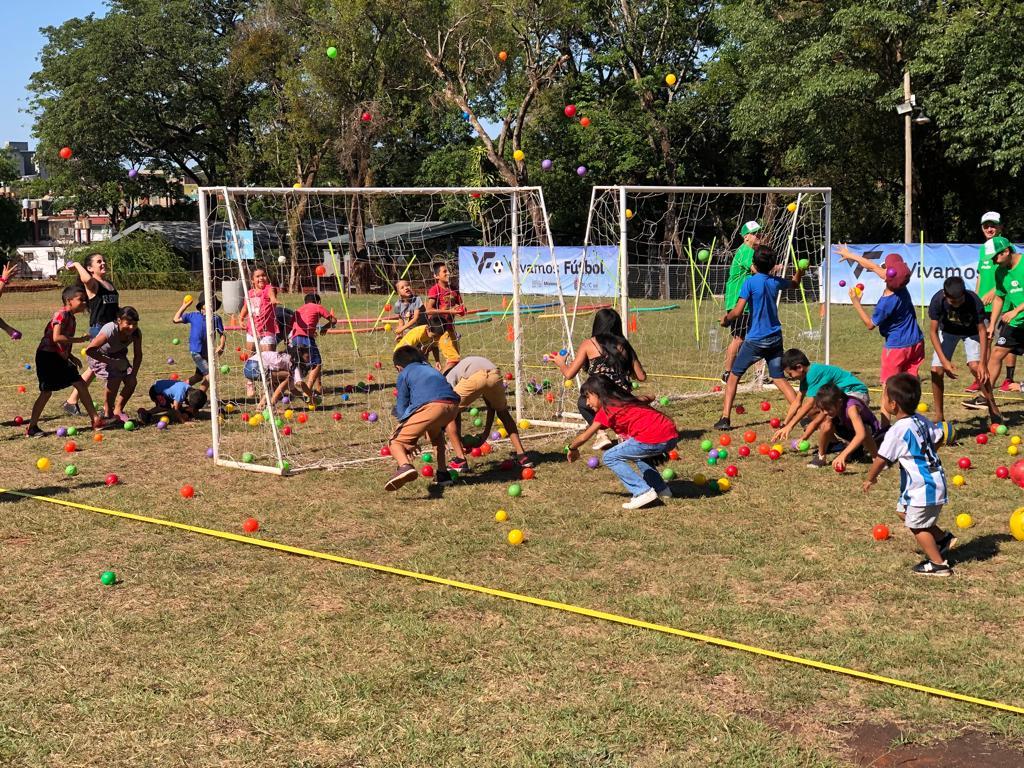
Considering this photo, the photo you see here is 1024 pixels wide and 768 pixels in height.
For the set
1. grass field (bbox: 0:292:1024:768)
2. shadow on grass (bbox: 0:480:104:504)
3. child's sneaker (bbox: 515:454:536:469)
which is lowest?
grass field (bbox: 0:292:1024:768)

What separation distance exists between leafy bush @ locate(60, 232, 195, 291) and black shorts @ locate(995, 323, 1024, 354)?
35318 millimetres

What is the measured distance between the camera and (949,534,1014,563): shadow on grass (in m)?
6.63

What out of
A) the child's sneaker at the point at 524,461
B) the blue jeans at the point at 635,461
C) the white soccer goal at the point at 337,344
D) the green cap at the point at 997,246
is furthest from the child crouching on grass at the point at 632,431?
the green cap at the point at 997,246

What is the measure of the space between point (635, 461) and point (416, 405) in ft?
5.83

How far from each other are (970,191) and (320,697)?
37327 mm

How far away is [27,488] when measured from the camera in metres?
9.16

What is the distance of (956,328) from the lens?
34.8 ft

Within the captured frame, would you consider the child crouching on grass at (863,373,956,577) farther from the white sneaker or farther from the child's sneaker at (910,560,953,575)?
the white sneaker

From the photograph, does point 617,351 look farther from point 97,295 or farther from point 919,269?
point 919,269

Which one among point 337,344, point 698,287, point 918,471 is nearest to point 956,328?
point 918,471

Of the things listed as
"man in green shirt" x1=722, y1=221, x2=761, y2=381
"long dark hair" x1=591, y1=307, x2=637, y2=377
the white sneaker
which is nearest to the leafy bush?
"man in green shirt" x1=722, y1=221, x2=761, y2=381

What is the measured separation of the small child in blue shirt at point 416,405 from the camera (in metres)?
8.38

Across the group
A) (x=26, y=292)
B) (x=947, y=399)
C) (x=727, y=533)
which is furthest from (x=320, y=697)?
(x=26, y=292)

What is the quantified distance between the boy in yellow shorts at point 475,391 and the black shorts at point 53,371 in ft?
15.2
